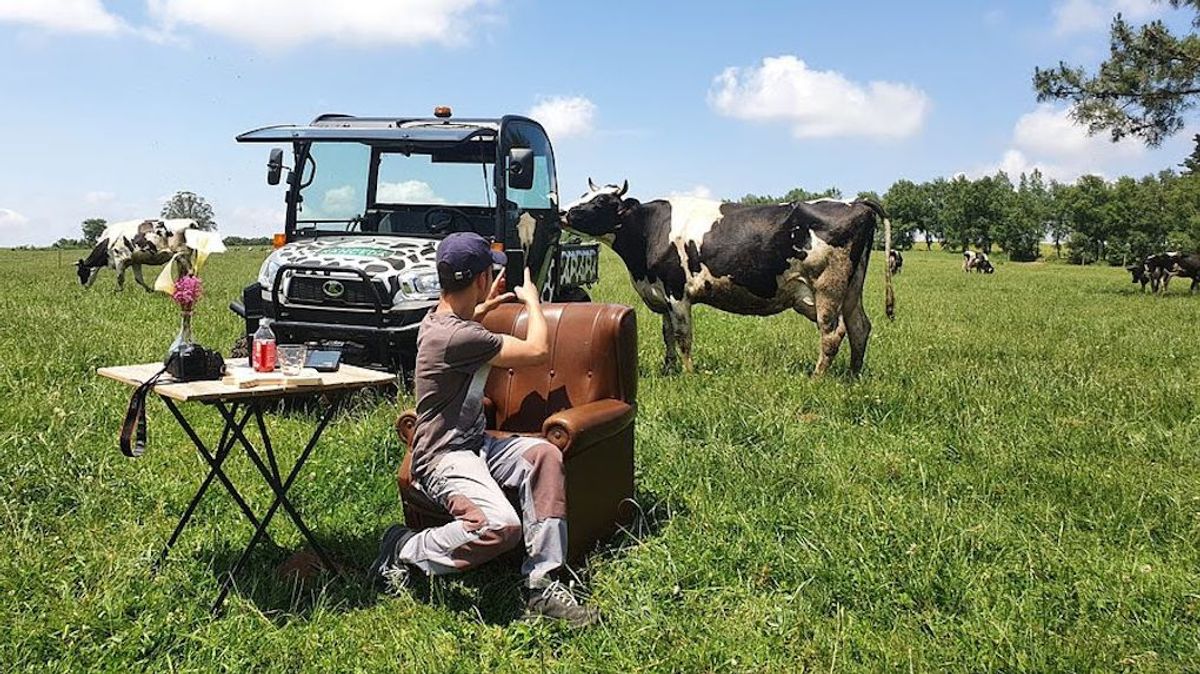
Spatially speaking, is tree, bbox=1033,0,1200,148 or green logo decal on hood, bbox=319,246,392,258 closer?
green logo decal on hood, bbox=319,246,392,258

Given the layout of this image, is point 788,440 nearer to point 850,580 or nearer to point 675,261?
point 850,580

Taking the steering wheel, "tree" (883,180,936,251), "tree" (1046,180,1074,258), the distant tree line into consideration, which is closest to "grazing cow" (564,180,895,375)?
the steering wheel

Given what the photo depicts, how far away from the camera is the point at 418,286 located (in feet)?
25.3

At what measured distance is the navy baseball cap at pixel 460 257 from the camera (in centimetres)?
426

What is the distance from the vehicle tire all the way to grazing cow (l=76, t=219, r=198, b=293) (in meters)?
11.9

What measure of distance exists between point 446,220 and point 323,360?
4.33 m

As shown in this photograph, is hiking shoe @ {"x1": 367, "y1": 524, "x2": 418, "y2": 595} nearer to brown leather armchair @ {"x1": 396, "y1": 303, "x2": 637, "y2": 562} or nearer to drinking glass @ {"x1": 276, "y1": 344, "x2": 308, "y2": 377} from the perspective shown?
brown leather armchair @ {"x1": 396, "y1": 303, "x2": 637, "y2": 562}

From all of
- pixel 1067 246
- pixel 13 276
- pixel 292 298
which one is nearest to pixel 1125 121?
pixel 292 298

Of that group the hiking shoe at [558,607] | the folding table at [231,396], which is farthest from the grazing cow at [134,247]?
the hiking shoe at [558,607]

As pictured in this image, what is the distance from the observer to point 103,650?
3.77 meters

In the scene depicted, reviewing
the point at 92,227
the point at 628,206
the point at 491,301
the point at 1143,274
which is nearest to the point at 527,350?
the point at 491,301

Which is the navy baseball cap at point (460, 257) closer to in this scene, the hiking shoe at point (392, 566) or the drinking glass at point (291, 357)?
the drinking glass at point (291, 357)

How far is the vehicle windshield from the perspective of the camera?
8.84 m

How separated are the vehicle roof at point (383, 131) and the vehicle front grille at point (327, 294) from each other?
1.36 meters
